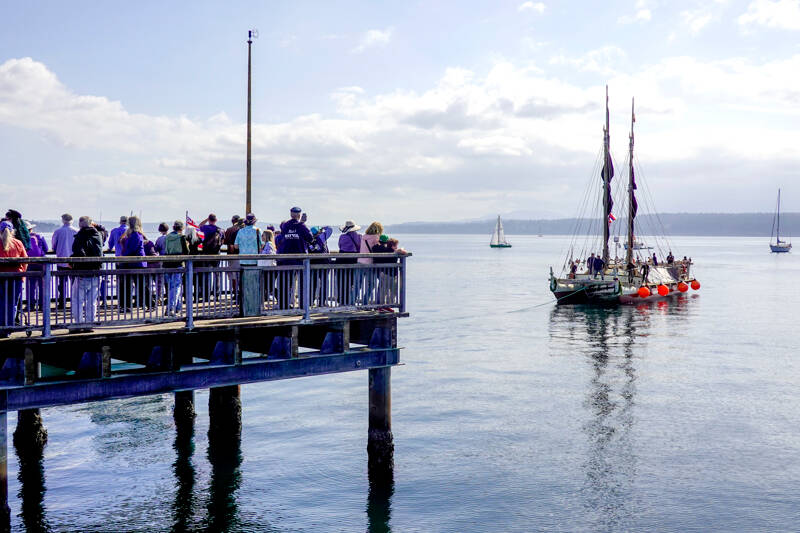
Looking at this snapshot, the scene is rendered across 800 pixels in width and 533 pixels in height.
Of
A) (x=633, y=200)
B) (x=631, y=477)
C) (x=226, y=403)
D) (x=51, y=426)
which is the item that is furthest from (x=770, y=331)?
(x=51, y=426)

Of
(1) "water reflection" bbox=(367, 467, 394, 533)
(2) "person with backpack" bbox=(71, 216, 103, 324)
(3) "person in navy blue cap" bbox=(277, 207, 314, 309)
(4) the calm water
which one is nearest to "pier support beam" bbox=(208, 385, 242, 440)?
(4) the calm water

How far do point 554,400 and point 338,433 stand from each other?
9.02 metres

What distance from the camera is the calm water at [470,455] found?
1739 centimetres

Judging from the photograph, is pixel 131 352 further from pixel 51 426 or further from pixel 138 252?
pixel 51 426

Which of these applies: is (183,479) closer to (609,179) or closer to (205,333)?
(205,333)

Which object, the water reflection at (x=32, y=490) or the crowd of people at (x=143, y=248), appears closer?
the crowd of people at (x=143, y=248)

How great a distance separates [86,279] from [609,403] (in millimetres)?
20113

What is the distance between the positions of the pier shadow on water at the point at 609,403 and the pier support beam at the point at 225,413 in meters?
9.58

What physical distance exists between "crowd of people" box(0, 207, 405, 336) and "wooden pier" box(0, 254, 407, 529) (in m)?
0.12

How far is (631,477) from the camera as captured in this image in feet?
65.7

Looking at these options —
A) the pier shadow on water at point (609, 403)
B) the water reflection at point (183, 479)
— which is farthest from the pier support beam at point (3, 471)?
the pier shadow on water at point (609, 403)

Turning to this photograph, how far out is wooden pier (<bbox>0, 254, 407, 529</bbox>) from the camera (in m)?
13.1

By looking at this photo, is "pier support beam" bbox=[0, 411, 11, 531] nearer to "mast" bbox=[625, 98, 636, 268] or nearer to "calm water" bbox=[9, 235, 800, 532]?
"calm water" bbox=[9, 235, 800, 532]

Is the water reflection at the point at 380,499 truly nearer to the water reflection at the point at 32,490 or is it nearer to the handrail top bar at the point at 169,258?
the handrail top bar at the point at 169,258
